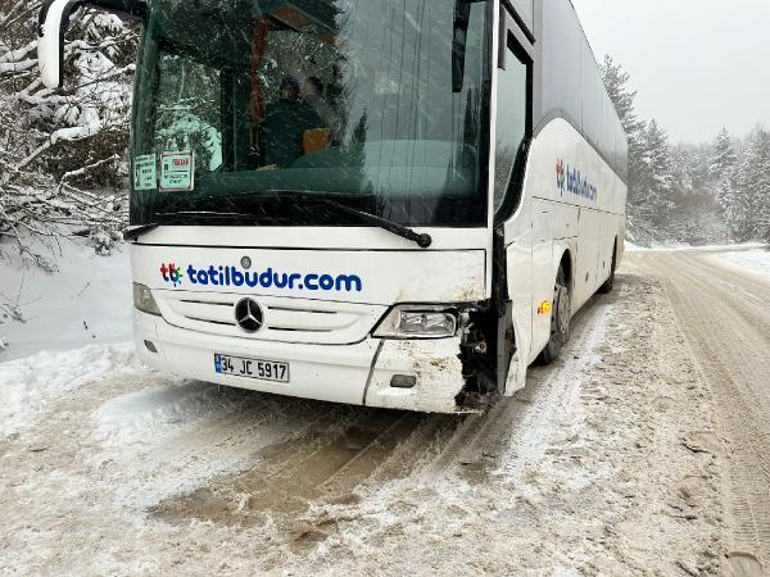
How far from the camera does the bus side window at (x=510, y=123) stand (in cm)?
328

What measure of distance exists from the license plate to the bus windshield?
83cm

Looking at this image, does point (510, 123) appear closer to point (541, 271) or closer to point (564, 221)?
point (541, 271)

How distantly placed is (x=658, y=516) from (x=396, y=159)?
7.25ft

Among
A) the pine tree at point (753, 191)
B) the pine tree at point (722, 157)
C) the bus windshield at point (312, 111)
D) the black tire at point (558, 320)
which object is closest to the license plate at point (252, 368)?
the bus windshield at point (312, 111)

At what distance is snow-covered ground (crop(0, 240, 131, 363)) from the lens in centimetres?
618

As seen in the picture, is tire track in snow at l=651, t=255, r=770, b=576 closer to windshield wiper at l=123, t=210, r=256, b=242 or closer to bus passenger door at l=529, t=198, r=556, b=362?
bus passenger door at l=529, t=198, r=556, b=362

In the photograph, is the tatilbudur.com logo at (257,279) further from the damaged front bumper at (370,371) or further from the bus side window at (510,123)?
the bus side window at (510,123)

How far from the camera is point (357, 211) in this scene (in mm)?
3004

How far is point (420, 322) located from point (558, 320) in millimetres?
2800

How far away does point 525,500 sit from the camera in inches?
114

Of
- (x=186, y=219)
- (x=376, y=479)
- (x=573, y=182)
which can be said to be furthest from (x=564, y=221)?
(x=186, y=219)

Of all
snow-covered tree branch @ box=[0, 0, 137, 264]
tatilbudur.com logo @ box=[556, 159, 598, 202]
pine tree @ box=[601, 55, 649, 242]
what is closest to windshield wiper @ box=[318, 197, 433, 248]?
tatilbudur.com logo @ box=[556, 159, 598, 202]

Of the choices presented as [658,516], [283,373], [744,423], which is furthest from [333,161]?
[744,423]

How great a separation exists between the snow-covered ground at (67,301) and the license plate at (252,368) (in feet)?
9.94
